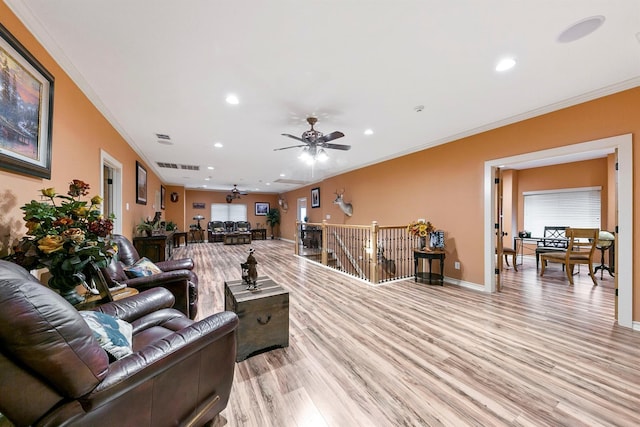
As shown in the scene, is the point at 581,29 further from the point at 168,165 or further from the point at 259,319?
the point at 168,165

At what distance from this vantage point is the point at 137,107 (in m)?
3.06

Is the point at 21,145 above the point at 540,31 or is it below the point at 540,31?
below

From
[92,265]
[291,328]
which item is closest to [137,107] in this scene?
[92,265]

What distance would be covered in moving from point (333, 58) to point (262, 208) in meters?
11.1

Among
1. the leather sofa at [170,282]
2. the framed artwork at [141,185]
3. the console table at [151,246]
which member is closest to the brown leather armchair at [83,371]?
the leather sofa at [170,282]

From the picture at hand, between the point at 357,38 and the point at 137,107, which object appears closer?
the point at 357,38

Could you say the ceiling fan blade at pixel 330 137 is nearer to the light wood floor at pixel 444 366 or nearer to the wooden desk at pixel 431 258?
the light wood floor at pixel 444 366

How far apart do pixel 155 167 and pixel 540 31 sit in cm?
791

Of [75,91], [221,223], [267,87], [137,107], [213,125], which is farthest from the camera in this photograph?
[221,223]

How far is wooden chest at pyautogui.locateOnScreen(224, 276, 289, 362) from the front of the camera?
6.63ft

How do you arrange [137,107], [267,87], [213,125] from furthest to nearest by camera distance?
[213,125], [137,107], [267,87]

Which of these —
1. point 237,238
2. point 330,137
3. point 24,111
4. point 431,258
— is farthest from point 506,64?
point 237,238

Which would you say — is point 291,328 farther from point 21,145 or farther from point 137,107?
point 137,107

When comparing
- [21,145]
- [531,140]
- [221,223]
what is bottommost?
[221,223]
